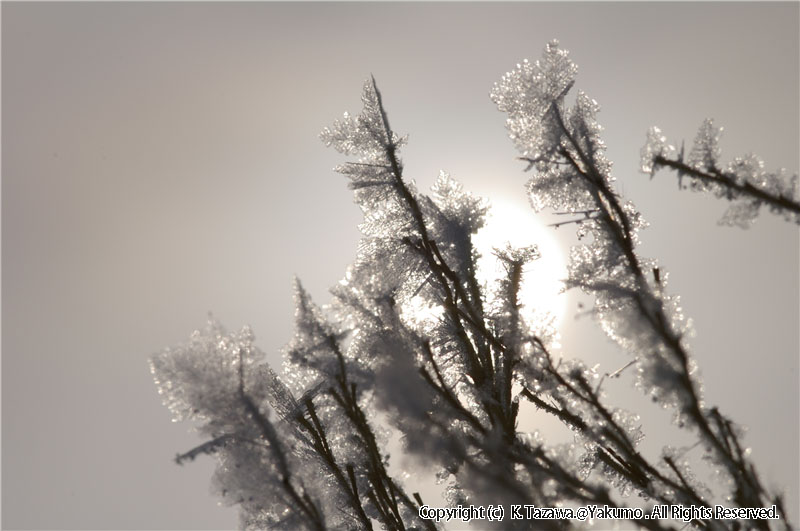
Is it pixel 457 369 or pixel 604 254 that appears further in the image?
pixel 457 369

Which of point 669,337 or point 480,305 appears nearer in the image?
point 669,337

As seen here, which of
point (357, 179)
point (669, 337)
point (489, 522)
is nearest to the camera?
point (669, 337)

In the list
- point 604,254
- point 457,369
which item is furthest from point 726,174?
point 457,369

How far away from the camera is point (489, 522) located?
2359mm

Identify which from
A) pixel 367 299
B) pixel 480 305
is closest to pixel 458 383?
pixel 480 305

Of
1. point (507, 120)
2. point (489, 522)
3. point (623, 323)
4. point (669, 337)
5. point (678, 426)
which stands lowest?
point (489, 522)

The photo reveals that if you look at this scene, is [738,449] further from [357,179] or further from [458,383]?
[357,179]

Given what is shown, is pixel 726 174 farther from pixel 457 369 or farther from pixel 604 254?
pixel 457 369

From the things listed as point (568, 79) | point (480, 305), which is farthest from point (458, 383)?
point (568, 79)

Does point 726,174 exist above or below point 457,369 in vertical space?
above

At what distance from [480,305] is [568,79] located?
111 centimetres

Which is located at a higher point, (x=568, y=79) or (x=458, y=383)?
(x=568, y=79)

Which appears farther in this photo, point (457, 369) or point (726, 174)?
point (457, 369)

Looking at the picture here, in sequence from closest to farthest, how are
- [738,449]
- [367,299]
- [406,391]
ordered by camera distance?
[406,391]
[738,449]
[367,299]
